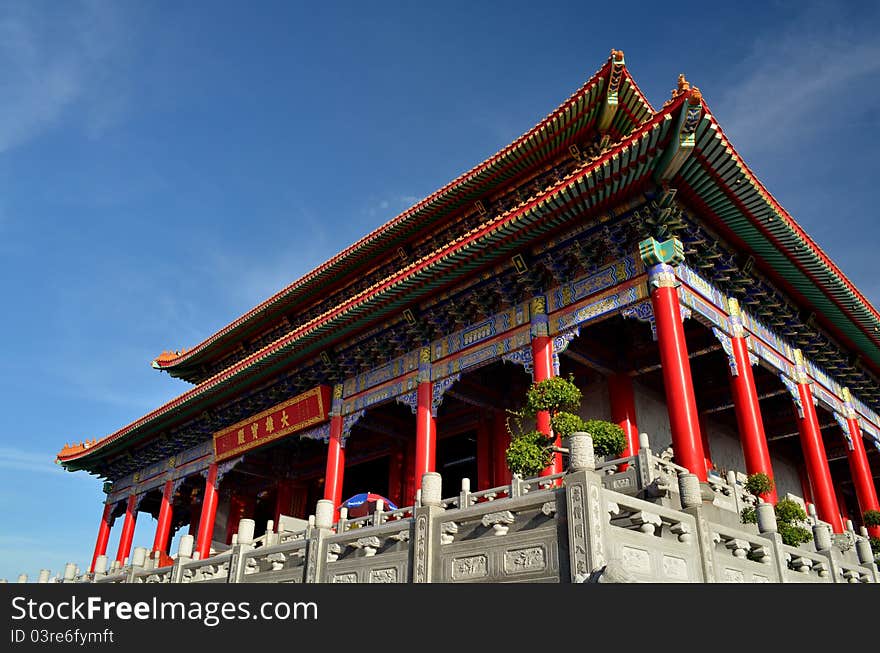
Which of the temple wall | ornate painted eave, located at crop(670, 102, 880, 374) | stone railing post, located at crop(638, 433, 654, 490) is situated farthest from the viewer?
the temple wall

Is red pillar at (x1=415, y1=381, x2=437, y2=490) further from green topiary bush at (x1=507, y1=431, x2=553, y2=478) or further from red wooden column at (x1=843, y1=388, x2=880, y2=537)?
red wooden column at (x1=843, y1=388, x2=880, y2=537)

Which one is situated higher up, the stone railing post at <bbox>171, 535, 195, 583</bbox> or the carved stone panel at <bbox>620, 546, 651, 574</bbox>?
the stone railing post at <bbox>171, 535, 195, 583</bbox>

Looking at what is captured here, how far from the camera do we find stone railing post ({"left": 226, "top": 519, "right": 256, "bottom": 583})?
11523 millimetres

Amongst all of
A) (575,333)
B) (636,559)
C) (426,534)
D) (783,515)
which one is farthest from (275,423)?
(636,559)

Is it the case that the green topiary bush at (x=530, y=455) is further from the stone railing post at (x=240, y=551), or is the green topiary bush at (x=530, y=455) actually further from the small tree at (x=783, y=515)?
the stone railing post at (x=240, y=551)

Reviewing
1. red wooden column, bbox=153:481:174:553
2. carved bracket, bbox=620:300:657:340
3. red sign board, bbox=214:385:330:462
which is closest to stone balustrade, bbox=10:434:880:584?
carved bracket, bbox=620:300:657:340

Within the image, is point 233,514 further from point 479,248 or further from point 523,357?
point 479,248

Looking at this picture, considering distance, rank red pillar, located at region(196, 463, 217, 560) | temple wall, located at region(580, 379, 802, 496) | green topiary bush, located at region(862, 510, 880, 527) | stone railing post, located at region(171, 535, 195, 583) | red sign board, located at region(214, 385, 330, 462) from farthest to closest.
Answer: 1. red pillar, located at region(196, 463, 217, 560)
2. red sign board, located at region(214, 385, 330, 462)
3. temple wall, located at region(580, 379, 802, 496)
4. green topiary bush, located at region(862, 510, 880, 527)
5. stone railing post, located at region(171, 535, 195, 583)

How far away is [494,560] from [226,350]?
21200mm

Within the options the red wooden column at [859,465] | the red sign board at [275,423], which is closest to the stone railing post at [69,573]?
the red sign board at [275,423]

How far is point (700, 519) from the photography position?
8273 millimetres

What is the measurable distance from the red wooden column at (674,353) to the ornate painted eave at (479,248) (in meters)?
1.30

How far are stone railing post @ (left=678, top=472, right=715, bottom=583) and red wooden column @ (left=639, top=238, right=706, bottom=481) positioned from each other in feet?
6.32

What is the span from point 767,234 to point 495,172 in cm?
662
